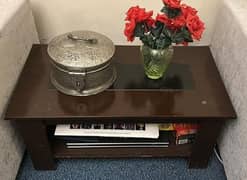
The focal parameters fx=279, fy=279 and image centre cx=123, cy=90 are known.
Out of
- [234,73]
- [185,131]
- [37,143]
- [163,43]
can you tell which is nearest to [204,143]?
[185,131]

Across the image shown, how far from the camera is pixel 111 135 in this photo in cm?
104

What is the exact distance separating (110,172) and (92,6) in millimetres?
722

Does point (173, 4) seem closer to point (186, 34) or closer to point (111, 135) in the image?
point (186, 34)

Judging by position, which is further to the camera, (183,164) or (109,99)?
(183,164)

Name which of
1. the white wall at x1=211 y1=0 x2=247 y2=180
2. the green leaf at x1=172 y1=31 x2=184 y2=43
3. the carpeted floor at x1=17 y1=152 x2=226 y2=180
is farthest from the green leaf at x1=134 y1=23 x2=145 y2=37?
the carpeted floor at x1=17 y1=152 x2=226 y2=180

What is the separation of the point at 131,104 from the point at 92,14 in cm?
52

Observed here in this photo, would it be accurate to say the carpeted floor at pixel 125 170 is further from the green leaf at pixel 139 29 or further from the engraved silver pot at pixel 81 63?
the green leaf at pixel 139 29

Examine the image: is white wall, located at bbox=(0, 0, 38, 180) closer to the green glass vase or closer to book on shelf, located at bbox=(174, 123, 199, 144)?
the green glass vase

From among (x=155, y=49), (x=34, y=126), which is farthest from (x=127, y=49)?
(x=34, y=126)

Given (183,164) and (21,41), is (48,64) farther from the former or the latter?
(183,164)

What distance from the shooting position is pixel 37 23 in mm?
1295

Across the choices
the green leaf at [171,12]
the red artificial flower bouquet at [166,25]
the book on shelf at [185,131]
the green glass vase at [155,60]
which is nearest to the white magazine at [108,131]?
the book on shelf at [185,131]

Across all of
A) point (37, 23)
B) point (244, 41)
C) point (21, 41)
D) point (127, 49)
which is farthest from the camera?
point (37, 23)

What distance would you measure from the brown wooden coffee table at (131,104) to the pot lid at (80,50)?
124 mm
